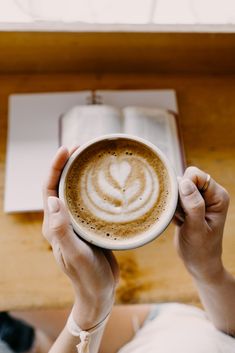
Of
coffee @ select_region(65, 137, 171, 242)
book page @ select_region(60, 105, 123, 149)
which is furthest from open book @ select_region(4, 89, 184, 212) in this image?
coffee @ select_region(65, 137, 171, 242)

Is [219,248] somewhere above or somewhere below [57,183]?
below

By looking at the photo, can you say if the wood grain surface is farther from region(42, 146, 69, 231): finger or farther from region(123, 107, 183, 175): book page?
region(42, 146, 69, 231): finger

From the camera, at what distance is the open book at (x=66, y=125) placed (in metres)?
0.96

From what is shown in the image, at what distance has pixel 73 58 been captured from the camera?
1.06 metres

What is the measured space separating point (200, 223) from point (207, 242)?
0.06m

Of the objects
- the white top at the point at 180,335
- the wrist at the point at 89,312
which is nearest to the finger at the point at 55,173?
the wrist at the point at 89,312

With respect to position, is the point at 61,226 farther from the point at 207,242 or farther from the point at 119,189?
the point at 207,242

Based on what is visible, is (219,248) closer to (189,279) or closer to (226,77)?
(189,279)

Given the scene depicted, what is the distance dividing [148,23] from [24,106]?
360 mm

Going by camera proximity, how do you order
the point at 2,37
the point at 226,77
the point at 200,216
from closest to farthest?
the point at 200,216 → the point at 2,37 → the point at 226,77

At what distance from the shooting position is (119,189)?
2.31 ft

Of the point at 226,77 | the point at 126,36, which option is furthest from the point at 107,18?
the point at 226,77

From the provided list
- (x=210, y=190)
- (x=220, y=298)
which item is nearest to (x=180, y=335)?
(x=220, y=298)

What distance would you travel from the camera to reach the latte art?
0.69 metres
